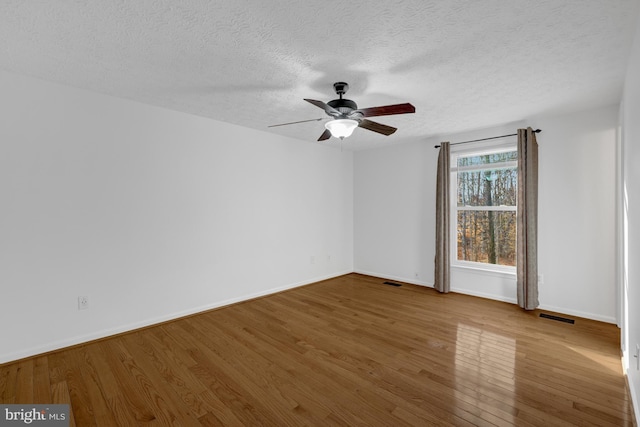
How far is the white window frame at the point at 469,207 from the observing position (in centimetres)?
422

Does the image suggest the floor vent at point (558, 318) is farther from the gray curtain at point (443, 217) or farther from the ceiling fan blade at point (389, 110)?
the ceiling fan blade at point (389, 110)

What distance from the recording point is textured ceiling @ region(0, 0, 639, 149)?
1786 millimetres

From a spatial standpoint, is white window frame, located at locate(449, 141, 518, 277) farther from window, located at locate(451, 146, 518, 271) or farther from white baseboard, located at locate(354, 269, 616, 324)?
white baseboard, located at locate(354, 269, 616, 324)

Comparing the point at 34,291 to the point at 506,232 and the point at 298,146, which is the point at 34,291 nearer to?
the point at 298,146

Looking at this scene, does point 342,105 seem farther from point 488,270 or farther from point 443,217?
point 488,270

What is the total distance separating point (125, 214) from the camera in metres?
3.24

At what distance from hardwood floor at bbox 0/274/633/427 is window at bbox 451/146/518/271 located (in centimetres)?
105

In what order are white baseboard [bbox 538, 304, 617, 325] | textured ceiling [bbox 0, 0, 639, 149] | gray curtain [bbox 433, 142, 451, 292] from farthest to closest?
gray curtain [bbox 433, 142, 451, 292] → white baseboard [bbox 538, 304, 617, 325] → textured ceiling [bbox 0, 0, 639, 149]

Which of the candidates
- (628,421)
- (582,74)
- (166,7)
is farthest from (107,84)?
(628,421)

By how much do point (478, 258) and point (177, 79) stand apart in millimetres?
4525

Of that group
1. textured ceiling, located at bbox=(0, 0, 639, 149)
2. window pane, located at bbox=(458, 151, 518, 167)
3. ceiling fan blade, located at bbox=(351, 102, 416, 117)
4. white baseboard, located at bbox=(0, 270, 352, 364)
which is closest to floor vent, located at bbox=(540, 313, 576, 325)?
window pane, located at bbox=(458, 151, 518, 167)

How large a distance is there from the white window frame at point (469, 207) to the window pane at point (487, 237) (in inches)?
2.4

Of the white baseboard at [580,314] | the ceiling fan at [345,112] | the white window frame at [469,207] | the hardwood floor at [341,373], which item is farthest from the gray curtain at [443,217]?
the ceiling fan at [345,112]

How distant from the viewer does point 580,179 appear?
3574 mm
